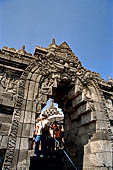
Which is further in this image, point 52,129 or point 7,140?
point 52,129

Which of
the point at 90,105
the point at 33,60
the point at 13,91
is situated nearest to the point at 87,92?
the point at 90,105

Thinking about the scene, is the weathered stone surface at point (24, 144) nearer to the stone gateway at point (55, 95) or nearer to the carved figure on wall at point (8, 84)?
the stone gateway at point (55, 95)

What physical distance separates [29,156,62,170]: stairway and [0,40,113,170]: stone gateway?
1.68 feet

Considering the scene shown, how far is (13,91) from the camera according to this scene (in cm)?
514

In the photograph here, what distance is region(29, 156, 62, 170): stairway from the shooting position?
17.4ft

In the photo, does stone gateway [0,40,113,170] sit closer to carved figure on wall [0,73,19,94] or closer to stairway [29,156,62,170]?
carved figure on wall [0,73,19,94]

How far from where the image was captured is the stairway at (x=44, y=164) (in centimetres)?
529

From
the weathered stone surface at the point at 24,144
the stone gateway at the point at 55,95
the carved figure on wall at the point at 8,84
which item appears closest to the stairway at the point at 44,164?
the stone gateway at the point at 55,95

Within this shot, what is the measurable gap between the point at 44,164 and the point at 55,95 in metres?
3.69

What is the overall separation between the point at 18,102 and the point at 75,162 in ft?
13.2

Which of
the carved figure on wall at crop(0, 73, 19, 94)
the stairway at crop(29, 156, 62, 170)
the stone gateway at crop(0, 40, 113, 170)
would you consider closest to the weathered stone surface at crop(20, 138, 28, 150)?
the stone gateway at crop(0, 40, 113, 170)

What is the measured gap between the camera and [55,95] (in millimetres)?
7945

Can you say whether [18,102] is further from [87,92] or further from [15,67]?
[87,92]

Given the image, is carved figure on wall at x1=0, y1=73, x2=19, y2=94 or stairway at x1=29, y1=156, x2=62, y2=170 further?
stairway at x1=29, y1=156, x2=62, y2=170
